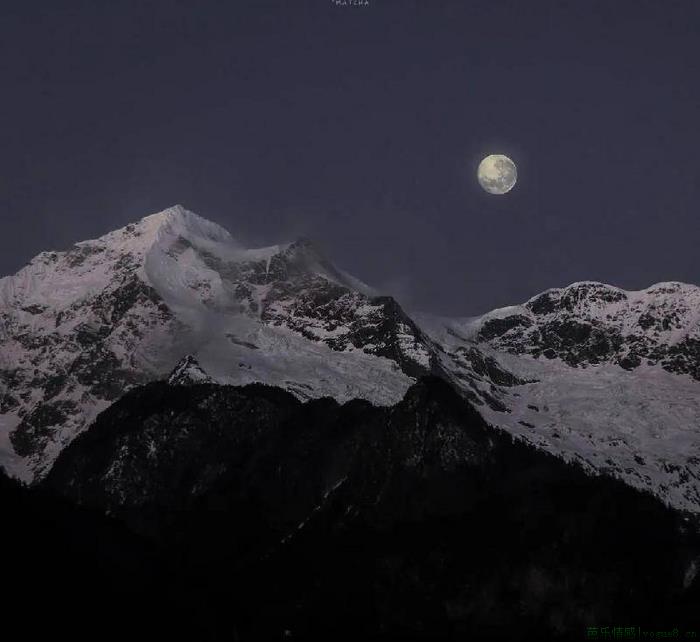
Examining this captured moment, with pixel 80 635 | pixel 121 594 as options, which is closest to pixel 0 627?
pixel 80 635

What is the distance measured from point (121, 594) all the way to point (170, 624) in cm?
892

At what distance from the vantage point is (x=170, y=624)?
19425cm

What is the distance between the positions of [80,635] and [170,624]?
2199cm

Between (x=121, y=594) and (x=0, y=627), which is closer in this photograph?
(x=0, y=627)

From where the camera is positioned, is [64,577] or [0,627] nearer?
[0,627]

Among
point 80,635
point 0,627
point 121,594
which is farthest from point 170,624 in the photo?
point 0,627

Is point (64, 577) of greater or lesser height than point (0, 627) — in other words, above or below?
above

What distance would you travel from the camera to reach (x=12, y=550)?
185 metres

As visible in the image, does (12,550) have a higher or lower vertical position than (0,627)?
higher

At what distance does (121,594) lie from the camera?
192625mm

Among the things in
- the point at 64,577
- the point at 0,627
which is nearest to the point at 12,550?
the point at 64,577

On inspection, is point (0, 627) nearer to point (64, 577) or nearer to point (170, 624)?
point (64, 577)

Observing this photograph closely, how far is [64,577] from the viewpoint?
187m

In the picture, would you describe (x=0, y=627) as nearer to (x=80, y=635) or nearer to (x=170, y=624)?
(x=80, y=635)
